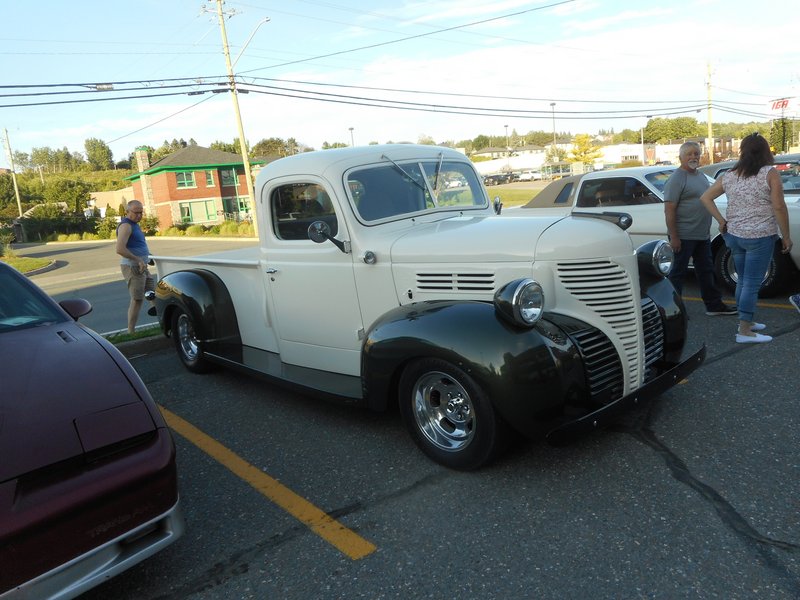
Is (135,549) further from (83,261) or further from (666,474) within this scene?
(83,261)

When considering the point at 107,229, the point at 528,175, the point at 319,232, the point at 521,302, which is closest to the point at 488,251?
the point at 521,302

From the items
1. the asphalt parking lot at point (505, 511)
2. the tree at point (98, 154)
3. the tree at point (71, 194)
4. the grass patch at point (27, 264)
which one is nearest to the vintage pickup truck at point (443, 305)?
the asphalt parking lot at point (505, 511)

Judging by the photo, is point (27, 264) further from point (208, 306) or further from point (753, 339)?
point (753, 339)

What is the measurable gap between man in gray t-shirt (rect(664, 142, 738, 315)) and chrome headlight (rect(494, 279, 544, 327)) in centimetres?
357

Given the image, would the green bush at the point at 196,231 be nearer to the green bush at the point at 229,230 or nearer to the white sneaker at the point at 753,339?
the green bush at the point at 229,230

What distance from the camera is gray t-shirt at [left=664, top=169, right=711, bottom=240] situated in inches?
238

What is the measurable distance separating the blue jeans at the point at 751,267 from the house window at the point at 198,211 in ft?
166

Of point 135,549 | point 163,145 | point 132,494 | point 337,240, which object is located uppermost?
point 163,145

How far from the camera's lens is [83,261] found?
27484 mm

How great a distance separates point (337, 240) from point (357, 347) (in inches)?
30.5

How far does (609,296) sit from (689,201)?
329 centimetres

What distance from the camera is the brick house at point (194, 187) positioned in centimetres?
5028

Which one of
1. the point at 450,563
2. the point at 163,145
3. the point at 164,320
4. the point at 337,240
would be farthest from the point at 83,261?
the point at 163,145

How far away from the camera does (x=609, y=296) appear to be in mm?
3473
